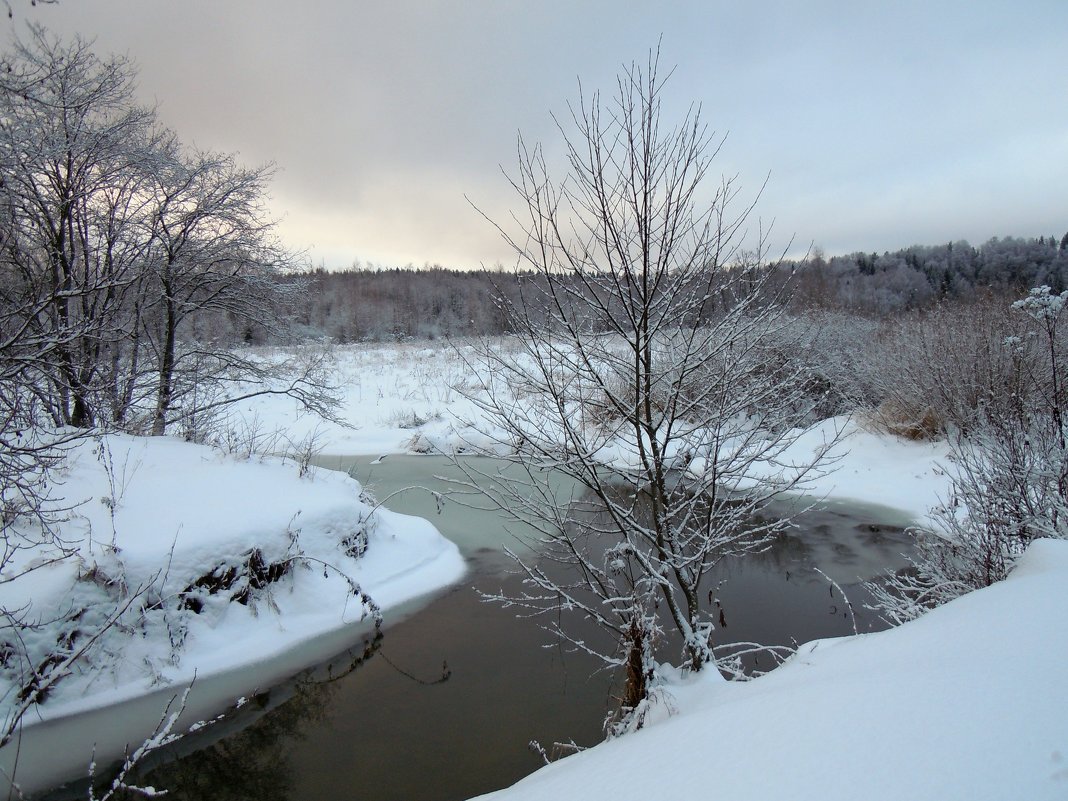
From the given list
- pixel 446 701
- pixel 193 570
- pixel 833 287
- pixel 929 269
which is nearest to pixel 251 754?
pixel 446 701

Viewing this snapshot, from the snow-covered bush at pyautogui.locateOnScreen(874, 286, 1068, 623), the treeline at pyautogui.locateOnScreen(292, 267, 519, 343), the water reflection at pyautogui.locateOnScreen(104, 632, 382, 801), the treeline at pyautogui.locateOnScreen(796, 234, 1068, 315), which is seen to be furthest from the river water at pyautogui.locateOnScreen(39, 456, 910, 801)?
the treeline at pyautogui.locateOnScreen(292, 267, 519, 343)

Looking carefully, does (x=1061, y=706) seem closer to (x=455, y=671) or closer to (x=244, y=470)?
(x=455, y=671)

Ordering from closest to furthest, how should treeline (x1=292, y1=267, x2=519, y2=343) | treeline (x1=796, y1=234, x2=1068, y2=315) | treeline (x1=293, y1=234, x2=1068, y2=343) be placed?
1. treeline (x1=293, y1=234, x2=1068, y2=343)
2. treeline (x1=796, y1=234, x2=1068, y2=315)
3. treeline (x1=292, y1=267, x2=519, y2=343)

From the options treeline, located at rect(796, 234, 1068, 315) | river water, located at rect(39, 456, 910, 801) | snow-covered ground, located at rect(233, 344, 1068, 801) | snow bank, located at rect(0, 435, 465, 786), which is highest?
treeline, located at rect(796, 234, 1068, 315)

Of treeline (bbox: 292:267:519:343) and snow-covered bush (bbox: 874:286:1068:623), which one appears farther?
treeline (bbox: 292:267:519:343)

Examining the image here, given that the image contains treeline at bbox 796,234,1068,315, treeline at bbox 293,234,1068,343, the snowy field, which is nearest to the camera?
the snowy field

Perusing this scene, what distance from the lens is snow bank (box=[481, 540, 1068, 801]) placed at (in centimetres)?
128

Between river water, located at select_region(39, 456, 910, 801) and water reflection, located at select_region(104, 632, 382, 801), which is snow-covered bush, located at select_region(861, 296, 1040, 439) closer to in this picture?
Answer: river water, located at select_region(39, 456, 910, 801)

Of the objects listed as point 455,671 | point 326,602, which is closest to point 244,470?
point 326,602

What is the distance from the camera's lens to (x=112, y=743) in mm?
4430

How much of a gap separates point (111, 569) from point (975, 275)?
185 feet

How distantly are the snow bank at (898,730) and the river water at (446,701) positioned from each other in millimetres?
1972

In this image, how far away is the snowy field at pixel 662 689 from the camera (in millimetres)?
1438

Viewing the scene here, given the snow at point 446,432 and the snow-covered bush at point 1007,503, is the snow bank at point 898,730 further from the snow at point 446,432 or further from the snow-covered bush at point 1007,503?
the snow-covered bush at point 1007,503
